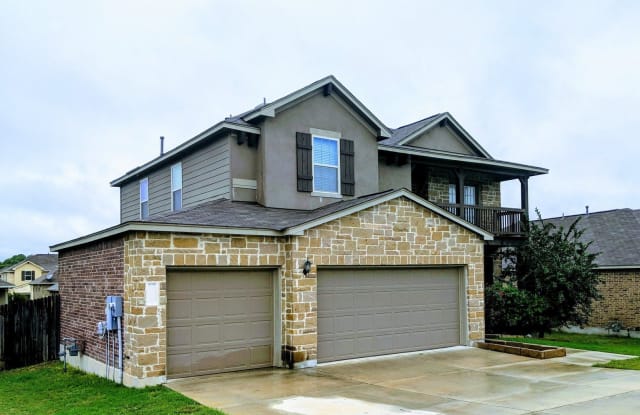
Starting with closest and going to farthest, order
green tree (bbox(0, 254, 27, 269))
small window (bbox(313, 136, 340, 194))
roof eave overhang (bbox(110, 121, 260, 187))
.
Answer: roof eave overhang (bbox(110, 121, 260, 187))
small window (bbox(313, 136, 340, 194))
green tree (bbox(0, 254, 27, 269))

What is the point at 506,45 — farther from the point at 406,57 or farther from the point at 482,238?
the point at 482,238

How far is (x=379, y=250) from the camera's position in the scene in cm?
1419

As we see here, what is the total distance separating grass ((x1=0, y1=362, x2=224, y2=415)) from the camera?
9.40m

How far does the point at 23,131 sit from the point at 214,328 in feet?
58.6

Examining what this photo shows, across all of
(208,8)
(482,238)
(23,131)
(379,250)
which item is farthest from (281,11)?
(23,131)

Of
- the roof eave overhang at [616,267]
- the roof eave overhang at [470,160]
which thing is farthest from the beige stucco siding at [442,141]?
the roof eave overhang at [616,267]

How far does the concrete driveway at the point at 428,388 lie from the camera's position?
29.8 ft

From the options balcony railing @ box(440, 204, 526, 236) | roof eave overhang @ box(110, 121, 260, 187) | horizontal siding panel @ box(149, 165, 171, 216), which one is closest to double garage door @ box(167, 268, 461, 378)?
roof eave overhang @ box(110, 121, 260, 187)

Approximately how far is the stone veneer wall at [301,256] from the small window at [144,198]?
9.86 meters

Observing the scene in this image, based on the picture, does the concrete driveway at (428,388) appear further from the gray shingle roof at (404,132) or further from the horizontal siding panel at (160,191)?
the horizontal siding panel at (160,191)

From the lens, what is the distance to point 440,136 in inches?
859

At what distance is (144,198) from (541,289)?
14147mm

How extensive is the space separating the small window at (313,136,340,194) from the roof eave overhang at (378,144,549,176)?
76.0 inches

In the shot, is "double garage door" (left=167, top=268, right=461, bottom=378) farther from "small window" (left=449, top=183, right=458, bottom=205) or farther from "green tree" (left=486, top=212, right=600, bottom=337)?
"small window" (left=449, top=183, right=458, bottom=205)
